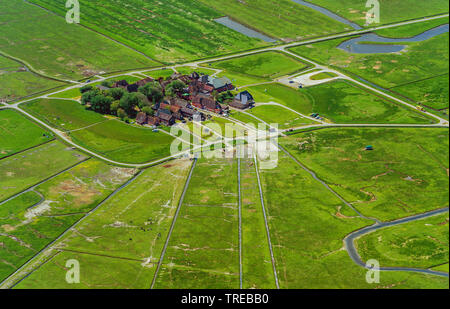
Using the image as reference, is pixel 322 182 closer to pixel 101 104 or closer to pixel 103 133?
pixel 103 133

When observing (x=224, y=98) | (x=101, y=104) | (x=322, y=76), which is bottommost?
(x=101, y=104)

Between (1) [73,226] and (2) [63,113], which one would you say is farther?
(2) [63,113]

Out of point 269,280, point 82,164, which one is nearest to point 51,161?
point 82,164

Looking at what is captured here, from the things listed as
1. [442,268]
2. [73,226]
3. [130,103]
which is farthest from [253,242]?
[130,103]

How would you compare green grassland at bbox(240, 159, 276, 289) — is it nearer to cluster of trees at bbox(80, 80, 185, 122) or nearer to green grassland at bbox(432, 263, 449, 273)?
green grassland at bbox(432, 263, 449, 273)

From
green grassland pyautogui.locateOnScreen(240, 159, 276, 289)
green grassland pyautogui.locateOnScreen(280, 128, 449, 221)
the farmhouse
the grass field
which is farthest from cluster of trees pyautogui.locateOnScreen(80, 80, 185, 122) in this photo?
green grassland pyautogui.locateOnScreen(240, 159, 276, 289)
